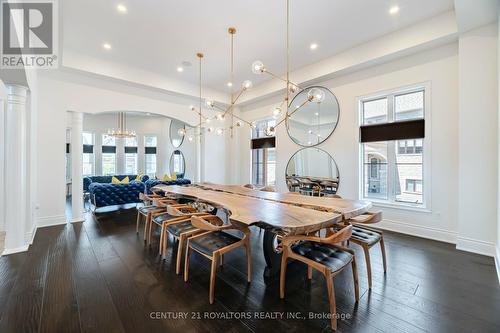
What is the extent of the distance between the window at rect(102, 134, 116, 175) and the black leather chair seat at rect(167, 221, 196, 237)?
29.6ft

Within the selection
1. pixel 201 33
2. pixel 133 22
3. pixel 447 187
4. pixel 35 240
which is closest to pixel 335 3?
pixel 201 33

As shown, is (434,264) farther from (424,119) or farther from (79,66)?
(79,66)

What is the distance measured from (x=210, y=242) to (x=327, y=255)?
3.79 feet

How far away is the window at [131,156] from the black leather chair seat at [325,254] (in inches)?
409

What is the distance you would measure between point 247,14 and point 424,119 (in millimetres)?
3432

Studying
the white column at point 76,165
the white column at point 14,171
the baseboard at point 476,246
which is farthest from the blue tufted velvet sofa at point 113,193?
the baseboard at point 476,246

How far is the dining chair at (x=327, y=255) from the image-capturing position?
170cm

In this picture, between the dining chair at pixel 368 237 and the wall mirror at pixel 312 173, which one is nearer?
the dining chair at pixel 368 237

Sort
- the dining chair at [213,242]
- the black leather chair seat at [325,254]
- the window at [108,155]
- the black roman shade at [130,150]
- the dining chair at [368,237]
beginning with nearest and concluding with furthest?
the black leather chair seat at [325,254]
the dining chair at [213,242]
the dining chair at [368,237]
the window at [108,155]
the black roman shade at [130,150]

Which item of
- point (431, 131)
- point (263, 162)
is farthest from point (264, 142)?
point (431, 131)

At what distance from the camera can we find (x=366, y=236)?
2.41 m

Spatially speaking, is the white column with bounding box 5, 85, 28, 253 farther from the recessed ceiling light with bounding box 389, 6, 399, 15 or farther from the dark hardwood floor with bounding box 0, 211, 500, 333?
the recessed ceiling light with bounding box 389, 6, 399, 15

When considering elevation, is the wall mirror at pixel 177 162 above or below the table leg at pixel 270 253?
above

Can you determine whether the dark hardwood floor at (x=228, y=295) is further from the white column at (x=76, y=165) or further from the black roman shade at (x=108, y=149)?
the black roman shade at (x=108, y=149)
